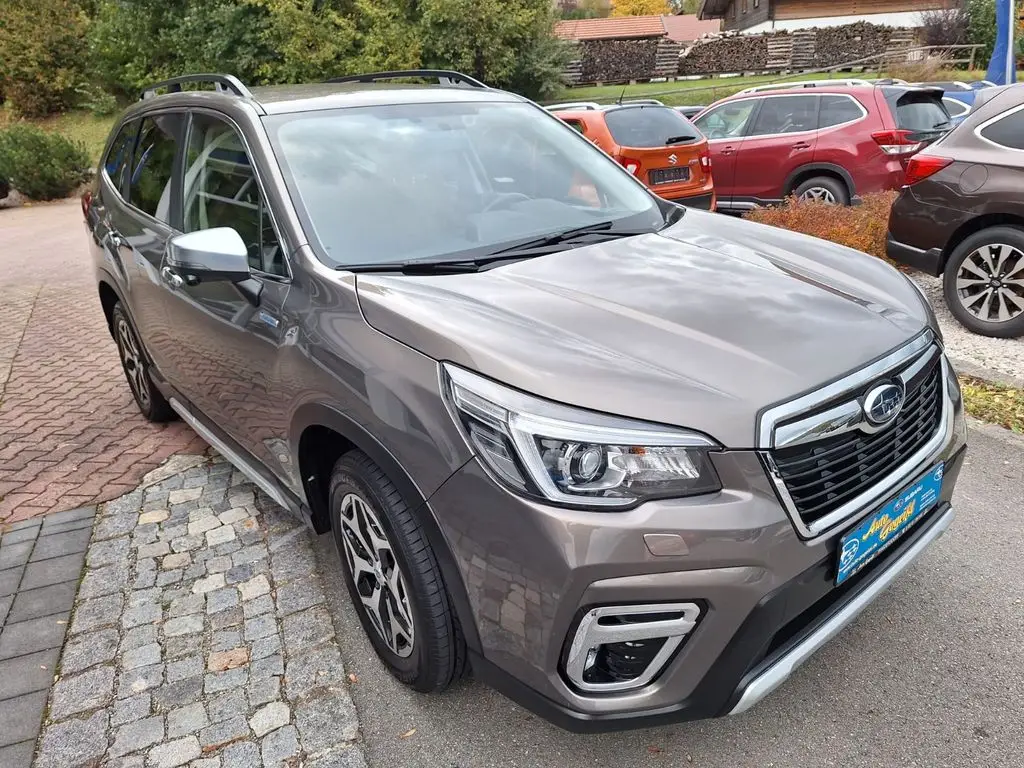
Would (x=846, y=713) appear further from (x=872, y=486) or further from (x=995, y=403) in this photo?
(x=995, y=403)

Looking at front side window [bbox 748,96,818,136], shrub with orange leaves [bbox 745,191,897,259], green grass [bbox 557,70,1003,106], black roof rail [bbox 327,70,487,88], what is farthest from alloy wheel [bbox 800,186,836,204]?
green grass [bbox 557,70,1003,106]

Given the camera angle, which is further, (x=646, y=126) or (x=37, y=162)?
(x=37, y=162)

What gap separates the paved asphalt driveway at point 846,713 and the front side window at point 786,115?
25.0 feet

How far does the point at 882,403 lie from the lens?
6.66 ft

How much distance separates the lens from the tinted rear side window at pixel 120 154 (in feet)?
14.3

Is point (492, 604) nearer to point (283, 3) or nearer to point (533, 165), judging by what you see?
point (533, 165)

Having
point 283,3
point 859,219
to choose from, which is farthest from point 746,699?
point 283,3

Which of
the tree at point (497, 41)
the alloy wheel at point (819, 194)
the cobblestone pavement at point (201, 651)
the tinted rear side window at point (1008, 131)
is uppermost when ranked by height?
the tree at point (497, 41)

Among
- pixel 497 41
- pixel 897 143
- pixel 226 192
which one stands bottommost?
pixel 897 143

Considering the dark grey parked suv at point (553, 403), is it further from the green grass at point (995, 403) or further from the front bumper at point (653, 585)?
the green grass at point (995, 403)

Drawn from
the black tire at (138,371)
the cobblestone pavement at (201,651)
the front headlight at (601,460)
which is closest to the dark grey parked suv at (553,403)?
the front headlight at (601,460)

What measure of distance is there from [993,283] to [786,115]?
16.5 feet

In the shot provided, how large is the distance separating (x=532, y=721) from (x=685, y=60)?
37.9 m

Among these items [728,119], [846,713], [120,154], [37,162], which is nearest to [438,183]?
[846,713]
